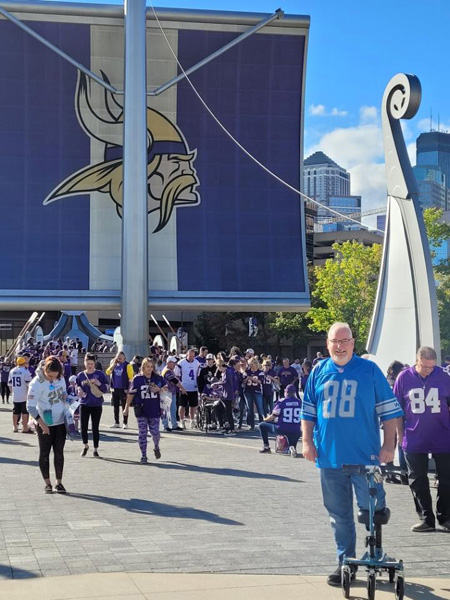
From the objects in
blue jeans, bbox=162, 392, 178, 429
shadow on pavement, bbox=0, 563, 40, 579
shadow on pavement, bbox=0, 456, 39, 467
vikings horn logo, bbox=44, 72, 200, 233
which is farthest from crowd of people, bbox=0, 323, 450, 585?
vikings horn logo, bbox=44, 72, 200, 233

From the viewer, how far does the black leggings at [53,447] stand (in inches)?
411

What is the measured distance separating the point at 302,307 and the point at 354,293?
52.4 ft

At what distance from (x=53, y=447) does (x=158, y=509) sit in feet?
6.45

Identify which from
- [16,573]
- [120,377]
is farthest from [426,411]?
[120,377]

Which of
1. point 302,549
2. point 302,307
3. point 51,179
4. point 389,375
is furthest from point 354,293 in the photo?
point 302,549

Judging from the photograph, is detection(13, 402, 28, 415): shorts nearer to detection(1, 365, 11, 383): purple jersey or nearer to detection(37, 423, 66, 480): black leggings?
detection(37, 423, 66, 480): black leggings

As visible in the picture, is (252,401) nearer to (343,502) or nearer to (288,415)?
(288,415)

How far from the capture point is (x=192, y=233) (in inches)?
1479

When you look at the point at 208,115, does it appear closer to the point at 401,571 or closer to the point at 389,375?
the point at 389,375

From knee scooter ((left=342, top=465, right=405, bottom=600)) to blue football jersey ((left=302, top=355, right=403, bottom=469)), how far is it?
0.15m

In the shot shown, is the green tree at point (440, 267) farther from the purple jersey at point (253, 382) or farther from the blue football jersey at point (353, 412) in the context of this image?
the blue football jersey at point (353, 412)

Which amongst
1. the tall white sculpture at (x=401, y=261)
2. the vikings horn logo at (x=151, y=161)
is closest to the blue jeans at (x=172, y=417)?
the tall white sculpture at (x=401, y=261)

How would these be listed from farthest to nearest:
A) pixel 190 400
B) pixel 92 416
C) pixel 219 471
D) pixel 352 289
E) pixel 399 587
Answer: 1. pixel 352 289
2. pixel 190 400
3. pixel 92 416
4. pixel 219 471
5. pixel 399 587

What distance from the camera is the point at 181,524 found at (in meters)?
8.34
